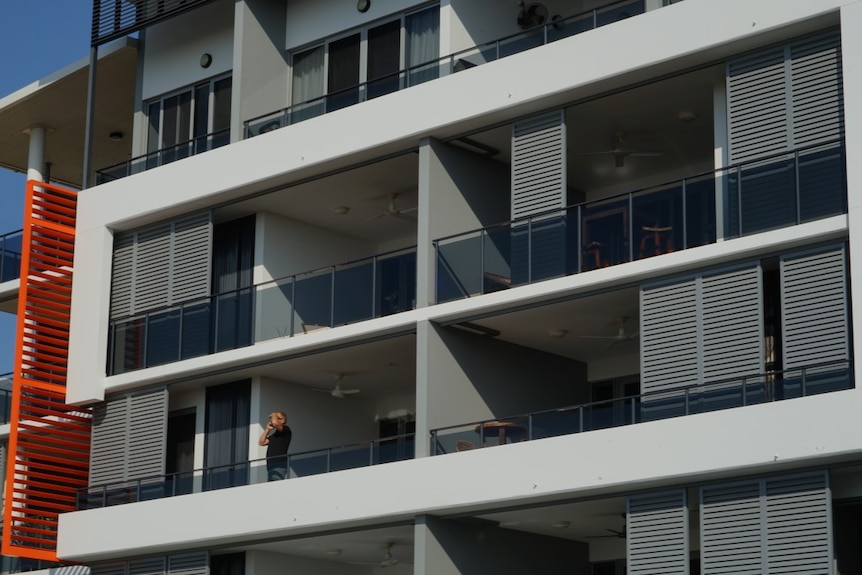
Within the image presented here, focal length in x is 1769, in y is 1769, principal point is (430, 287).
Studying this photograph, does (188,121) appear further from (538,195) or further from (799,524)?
(799,524)

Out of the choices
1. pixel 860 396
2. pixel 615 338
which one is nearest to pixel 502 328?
pixel 615 338

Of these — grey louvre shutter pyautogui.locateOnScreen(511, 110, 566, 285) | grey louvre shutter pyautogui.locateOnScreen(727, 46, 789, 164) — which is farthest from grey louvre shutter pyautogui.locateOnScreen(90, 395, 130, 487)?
grey louvre shutter pyautogui.locateOnScreen(727, 46, 789, 164)

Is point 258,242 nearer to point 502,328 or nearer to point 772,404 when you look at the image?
point 502,328

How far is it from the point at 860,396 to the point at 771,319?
A: 321 centimetres

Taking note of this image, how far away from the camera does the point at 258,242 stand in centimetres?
3556

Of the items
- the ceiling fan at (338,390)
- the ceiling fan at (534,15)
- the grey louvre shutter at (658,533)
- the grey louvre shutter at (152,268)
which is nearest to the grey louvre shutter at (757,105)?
the grey louvre shutter at (658,533)

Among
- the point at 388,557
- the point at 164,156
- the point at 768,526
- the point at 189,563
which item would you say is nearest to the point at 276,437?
the point at 189,563

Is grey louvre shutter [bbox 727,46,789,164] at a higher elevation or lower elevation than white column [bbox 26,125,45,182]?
lower

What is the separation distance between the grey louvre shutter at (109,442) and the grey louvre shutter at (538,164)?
33.1 ft

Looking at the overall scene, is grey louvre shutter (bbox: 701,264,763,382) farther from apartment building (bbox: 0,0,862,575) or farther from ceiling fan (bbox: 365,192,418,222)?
ceiling fan (bbox: 365,192,418,222)

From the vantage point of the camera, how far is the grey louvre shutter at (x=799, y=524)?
24766 millimetres

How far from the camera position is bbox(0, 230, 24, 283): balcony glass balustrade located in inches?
1682

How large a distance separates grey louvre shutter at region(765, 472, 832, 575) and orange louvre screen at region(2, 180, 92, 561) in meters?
16.1

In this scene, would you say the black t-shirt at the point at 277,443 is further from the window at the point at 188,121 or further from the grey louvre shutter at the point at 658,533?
the grey louvre shutter at the point at 658,533
